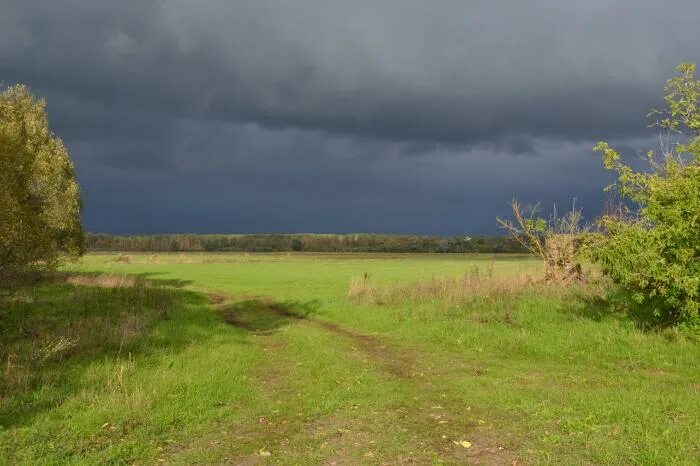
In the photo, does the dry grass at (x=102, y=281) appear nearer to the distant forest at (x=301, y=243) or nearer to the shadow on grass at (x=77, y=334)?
the shadow on grass at (x=77, y=334)

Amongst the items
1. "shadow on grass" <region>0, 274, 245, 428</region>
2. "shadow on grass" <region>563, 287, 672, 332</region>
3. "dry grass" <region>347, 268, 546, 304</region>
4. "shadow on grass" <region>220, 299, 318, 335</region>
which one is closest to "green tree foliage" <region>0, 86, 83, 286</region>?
"shadow on grass" <region>0, 274, 245, 428</region>

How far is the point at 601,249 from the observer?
21.0 meters

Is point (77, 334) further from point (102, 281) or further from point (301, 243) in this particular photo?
point (301, 243)

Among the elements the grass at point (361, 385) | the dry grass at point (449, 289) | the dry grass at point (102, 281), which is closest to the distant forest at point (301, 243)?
the dry grass at point (102, 281)

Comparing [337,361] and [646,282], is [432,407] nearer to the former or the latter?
[337,361]

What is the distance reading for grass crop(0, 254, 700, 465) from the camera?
1096 centimetres

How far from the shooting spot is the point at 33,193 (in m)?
39.8

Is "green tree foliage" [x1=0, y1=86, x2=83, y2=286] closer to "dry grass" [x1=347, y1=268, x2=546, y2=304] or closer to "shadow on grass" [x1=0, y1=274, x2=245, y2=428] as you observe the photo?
"shadow on grass" [x1=0, y1=274, x2=245, y2=428]

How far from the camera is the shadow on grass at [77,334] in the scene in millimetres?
14688

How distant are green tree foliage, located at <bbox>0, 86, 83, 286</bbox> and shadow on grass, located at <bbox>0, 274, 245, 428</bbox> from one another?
2.88 meters

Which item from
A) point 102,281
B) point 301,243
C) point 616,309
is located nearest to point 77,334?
point 616,309

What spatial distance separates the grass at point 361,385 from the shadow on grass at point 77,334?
98 mm

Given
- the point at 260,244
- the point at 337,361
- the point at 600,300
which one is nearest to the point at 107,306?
the point at 337,361

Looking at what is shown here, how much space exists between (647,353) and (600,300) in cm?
809
